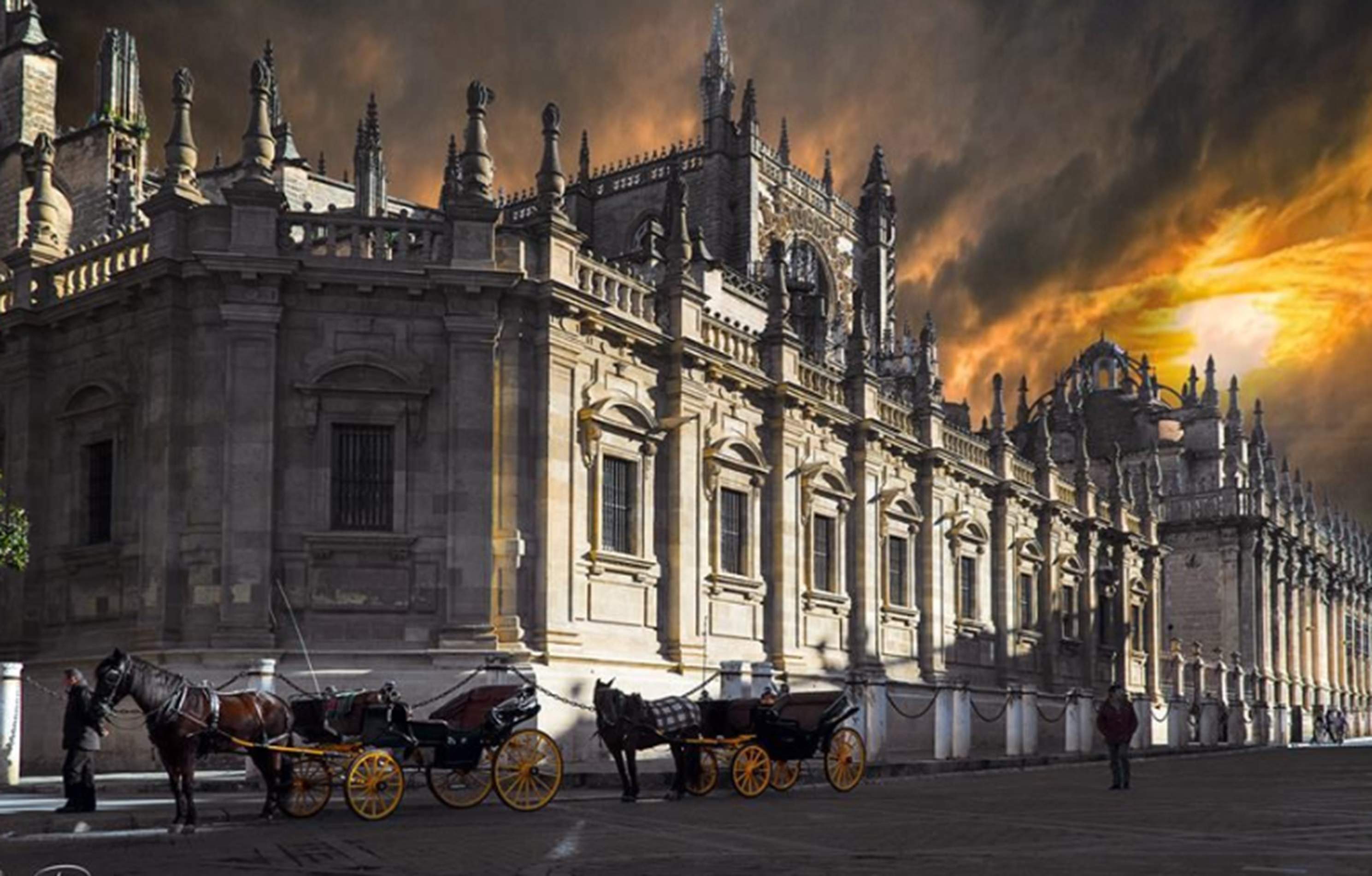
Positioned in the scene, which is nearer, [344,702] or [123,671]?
[123,671]

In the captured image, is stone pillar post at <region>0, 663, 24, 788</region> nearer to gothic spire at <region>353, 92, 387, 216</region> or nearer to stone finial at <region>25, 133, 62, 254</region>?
stone finial at <region>25, 133, 62, 254</region>

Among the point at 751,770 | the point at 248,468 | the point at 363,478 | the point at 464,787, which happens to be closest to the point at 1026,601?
the point at 363,478

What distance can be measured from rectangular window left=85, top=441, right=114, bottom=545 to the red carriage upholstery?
34.1 ft

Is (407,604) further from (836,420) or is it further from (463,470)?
(836,420)

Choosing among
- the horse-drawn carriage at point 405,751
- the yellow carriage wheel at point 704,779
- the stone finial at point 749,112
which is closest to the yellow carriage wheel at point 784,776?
the yellow carriage wheel at point 704,779

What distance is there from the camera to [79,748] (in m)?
17.1

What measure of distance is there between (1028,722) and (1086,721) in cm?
475

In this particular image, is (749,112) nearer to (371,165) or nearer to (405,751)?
(371,165)

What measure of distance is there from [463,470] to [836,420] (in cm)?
1206

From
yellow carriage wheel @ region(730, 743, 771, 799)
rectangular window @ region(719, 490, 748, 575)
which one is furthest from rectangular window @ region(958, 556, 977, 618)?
yellow carriage wheel @ region(730, 743, 771, 799)

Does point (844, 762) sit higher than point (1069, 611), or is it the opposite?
point (1069, 611)

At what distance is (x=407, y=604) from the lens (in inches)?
975

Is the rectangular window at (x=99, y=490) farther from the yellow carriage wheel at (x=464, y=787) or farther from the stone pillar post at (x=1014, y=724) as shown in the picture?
the stone pillar post at (x=1014, y=724)

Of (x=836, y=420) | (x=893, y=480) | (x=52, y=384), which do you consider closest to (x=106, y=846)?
(x=52, y=384)
